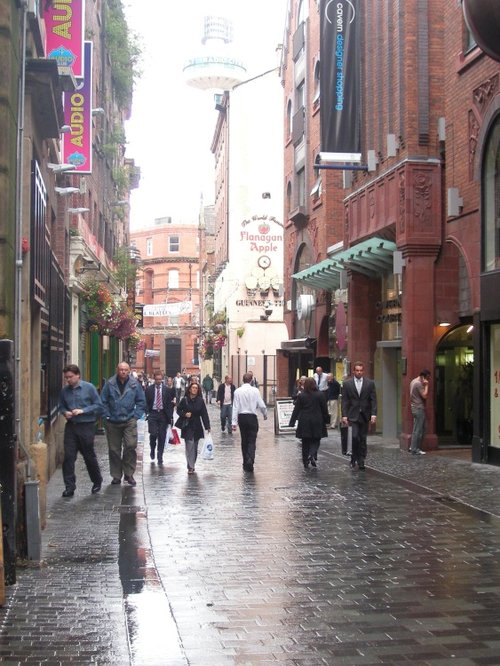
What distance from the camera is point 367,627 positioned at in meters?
6.87

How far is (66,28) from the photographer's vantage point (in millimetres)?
17203

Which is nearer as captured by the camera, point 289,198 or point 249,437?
point 249,437

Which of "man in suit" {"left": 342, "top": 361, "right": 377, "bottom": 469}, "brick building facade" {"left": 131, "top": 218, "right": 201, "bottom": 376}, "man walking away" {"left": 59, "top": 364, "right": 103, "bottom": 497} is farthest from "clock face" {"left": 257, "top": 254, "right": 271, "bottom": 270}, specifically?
"man walking away" {"left": 59, "top": 364, "right": 103, "bottom": 497}

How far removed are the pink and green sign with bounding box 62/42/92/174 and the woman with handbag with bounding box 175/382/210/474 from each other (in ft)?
20.8

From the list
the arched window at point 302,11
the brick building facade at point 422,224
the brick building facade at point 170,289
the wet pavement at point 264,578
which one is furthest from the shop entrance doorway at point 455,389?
the brick building facade at point 170,289

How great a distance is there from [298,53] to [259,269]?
20.0 meters

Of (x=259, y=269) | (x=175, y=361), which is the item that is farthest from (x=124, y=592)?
(x=175, y=361)

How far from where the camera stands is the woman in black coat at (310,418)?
17.6 metres

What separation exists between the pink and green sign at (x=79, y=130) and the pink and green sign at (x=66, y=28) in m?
3.41

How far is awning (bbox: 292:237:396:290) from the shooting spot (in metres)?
23.3

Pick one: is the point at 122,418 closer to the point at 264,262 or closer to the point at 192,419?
the point at 192,419

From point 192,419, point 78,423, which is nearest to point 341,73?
point 192,419

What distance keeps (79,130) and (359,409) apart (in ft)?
29.8

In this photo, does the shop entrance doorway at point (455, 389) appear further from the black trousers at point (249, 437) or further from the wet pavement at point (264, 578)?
the wet pavement at point (264, 578)
